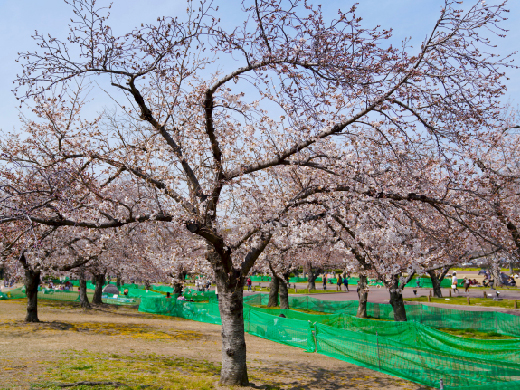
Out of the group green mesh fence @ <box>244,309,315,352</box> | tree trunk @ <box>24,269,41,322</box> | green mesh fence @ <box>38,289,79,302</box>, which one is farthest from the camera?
green mesh fence @ <box>38,289,79,302</box>

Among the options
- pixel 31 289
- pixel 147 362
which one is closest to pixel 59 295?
pixel 31 289

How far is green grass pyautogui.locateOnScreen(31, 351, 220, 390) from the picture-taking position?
27.6 ft

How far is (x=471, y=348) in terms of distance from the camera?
11320 millimetres

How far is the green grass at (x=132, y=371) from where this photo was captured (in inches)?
331

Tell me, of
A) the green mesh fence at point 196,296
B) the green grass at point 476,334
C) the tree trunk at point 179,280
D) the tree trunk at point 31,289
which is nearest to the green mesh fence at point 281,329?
the tree trunk at point 179,280

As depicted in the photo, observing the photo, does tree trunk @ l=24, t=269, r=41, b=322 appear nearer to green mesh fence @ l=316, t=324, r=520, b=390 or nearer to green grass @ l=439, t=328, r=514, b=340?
green mesh fence @ l=316, t=324, r=520, b=390

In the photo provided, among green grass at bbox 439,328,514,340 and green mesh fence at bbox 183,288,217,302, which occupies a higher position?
green mesh fence at bbox 183,288,217,302

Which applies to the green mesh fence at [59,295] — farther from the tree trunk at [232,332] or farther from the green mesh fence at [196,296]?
the tree trunk at [232,332]

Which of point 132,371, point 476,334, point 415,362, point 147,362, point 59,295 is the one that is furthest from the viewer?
point 59,295

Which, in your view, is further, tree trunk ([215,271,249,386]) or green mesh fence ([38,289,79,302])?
green mesh fence ([38,289,79,302])

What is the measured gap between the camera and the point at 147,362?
10914 millimetres

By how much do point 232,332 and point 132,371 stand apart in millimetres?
2810

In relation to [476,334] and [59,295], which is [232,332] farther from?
[59,295]

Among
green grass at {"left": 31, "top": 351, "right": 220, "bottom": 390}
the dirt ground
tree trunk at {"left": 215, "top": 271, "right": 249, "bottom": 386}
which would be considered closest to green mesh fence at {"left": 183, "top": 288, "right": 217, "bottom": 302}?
the dirt ground
